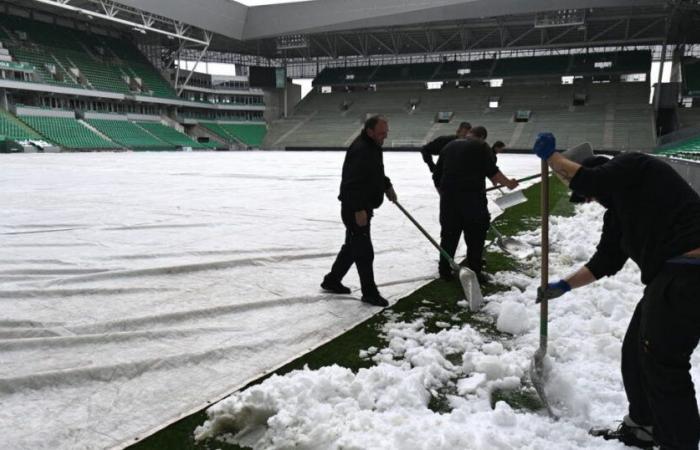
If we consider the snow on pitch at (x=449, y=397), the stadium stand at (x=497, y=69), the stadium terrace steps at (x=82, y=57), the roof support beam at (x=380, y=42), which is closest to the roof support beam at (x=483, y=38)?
the stadium stand at (x=497, y=69)

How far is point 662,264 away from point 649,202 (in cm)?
25

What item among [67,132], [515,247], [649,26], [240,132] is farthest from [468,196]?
[240,132]

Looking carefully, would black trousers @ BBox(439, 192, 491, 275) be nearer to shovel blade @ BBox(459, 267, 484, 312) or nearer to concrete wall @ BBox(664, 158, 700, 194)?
shovel blade @ BBox(459, 267, 484, 312)

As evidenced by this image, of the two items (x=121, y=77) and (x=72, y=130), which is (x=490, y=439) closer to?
(x=72, y=130)

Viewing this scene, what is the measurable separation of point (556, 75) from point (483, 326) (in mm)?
49256

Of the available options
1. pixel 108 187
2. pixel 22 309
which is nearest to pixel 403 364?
pixel 22 309

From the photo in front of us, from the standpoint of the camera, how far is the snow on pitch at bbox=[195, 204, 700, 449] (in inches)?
89.7

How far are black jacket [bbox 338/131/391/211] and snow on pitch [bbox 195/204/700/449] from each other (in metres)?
1.05

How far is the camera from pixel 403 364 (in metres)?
3.06

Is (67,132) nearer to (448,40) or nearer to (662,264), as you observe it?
(448,40)

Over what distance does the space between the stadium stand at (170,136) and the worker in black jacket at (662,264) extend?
151ft

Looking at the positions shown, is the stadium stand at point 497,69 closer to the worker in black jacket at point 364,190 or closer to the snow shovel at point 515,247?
the snow shovel at point 515,247

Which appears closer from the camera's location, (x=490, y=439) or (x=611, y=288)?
(x=490, y=439)

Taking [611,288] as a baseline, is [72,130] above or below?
above
